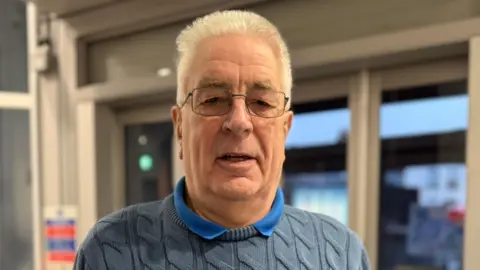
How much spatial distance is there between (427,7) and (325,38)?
33 centimetres

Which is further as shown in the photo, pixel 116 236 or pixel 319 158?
pixel 319 158

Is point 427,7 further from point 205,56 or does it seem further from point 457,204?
point 205,56

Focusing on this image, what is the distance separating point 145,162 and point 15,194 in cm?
73

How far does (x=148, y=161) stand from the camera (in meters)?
2.34

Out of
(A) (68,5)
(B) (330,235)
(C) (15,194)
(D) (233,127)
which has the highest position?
(A) (68,5)

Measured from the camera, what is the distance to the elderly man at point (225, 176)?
89 centimetres

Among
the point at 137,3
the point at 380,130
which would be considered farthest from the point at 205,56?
the point at 137,3

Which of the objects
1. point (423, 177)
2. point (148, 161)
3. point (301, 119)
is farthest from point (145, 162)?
point (423, 177)

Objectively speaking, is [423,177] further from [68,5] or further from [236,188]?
[68,5]

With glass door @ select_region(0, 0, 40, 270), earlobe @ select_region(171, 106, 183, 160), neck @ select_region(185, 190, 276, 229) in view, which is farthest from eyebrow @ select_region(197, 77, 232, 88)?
→ glass door @ select_region(0, 0, 40, 270)

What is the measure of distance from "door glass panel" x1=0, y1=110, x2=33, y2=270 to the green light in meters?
0.60

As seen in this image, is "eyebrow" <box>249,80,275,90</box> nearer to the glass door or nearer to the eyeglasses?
the eyeglasses

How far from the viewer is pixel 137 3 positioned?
1978 mm

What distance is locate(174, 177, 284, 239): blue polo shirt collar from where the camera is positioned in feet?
3.06
